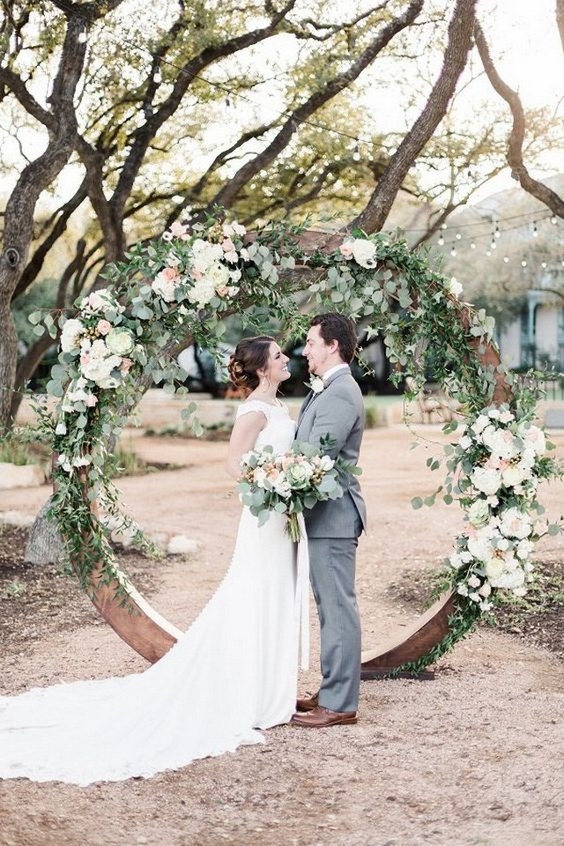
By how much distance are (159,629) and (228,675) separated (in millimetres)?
667

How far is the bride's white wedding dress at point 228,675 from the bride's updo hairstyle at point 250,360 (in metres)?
0.14

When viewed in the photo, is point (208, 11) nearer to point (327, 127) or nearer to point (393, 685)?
point (327, 127)

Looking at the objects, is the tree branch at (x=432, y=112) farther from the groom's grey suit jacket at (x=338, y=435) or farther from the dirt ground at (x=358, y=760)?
the groom's grey suit jacket at (x=338, y=435)

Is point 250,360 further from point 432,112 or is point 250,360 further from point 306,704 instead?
point 432,112

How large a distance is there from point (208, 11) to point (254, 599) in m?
7.39

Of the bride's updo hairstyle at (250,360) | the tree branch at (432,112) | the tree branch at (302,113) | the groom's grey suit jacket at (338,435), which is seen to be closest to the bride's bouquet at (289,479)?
the groom's grey suit jacket at (338,435)

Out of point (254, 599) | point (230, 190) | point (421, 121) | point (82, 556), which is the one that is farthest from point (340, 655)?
point (230, 190)

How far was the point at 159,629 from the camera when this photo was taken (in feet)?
18.4

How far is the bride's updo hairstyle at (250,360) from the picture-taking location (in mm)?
5043

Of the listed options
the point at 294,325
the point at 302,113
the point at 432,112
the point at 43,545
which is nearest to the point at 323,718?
the point at 294,325

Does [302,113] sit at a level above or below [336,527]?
above

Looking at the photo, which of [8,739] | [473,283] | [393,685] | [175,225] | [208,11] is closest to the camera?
[8,739]

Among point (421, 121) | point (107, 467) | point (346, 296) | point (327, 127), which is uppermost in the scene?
point (327, 127)

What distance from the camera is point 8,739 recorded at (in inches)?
188
